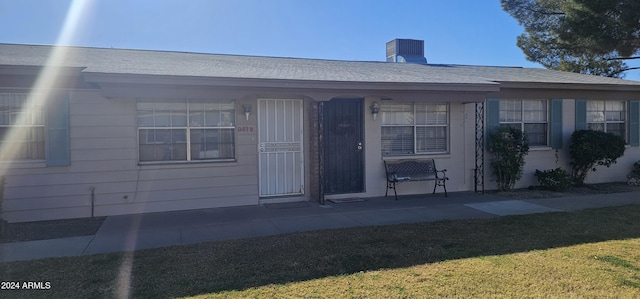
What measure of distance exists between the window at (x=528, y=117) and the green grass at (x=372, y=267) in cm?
Answer: 482

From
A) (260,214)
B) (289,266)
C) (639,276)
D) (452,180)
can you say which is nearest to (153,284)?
(289,266)

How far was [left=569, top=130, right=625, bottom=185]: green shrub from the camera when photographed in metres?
10.6

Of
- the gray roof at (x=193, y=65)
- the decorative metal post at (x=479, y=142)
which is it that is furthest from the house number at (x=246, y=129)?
the decorative metal post at (x=479, y=142)

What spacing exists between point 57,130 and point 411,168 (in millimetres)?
7210

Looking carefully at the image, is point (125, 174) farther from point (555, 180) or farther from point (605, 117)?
point (605, 117)

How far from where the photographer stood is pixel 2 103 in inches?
293

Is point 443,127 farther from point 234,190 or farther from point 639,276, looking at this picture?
point 639,276

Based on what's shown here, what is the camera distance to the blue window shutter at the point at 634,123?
12.1 m

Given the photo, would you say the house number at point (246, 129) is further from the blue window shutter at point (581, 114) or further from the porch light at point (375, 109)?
the blue window shutter at point (581, 114)

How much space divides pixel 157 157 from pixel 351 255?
15.7ft

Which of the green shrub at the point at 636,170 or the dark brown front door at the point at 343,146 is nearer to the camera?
the dark brown front door at the point at 343,146

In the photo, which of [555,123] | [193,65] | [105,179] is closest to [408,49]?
[555,123]

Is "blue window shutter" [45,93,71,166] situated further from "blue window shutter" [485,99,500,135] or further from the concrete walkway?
"blue window shutter" [485,99,500,135]

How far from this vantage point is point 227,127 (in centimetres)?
871
